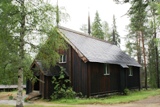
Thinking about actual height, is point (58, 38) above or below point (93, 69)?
above

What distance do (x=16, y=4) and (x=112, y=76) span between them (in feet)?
44.8

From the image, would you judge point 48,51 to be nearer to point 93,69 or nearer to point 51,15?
point 51,15

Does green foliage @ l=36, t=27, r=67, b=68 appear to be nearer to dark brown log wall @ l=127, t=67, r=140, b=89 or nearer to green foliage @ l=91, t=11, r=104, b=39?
dark brown log wall @ l=127, t=67, r=140, b=89

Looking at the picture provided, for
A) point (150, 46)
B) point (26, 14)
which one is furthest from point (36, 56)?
point (150, 46)

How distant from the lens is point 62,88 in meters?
18.8

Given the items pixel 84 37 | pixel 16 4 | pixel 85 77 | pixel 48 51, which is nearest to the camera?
pixel 16 4

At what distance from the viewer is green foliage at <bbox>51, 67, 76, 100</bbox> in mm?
18009

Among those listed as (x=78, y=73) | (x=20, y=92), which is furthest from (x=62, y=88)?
(x=20, y=92)

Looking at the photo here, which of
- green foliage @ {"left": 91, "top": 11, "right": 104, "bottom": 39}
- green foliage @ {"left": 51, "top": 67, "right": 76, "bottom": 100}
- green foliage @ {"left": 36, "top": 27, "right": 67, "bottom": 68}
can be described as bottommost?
green foliage @ {"left": 51, "top": 67, "right": 76, "bottom": 100}

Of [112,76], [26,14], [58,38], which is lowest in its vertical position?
[112,76]

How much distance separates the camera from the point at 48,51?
1152 centimetres

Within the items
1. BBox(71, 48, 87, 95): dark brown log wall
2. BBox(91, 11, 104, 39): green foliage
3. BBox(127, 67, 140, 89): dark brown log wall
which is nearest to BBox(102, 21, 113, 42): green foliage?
BBox(91, 11, 104, 39): green foliage

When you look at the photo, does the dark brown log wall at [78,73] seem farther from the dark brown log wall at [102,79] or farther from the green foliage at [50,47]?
the green foliage at [50,47]

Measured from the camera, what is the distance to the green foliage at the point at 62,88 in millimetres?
18009
